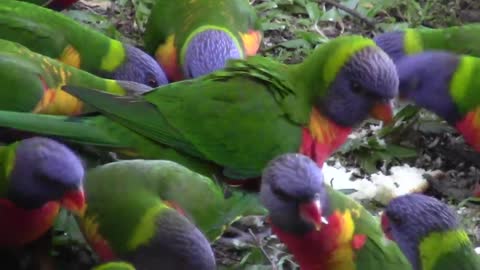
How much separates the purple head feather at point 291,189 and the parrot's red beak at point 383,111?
0.74m

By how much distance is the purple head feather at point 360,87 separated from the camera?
13.7 ft

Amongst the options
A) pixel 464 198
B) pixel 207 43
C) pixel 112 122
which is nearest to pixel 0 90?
pixel 112 122

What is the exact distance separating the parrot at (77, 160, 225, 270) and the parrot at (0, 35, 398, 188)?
0.27 m

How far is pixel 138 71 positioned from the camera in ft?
16.5

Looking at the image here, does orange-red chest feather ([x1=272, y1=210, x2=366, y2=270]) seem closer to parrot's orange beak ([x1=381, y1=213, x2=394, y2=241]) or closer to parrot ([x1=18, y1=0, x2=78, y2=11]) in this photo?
parrot's orange beak ([x1=381, y1=213, x2=394, y2=241])

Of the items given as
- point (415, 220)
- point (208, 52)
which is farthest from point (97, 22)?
point (415, 220)

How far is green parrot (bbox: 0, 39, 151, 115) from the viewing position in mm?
4328

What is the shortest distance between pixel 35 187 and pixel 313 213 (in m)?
0.95

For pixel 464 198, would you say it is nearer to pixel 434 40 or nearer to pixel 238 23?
pixel 434 40

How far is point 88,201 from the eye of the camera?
3.71 m

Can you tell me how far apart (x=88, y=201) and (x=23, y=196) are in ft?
0.73

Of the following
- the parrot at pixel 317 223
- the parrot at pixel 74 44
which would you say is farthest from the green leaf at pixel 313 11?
the parrot at pixel 317 223

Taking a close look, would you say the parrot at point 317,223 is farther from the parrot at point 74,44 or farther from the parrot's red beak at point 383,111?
the parrot at point 74,44

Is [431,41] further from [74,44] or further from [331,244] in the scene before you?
[331,244]
